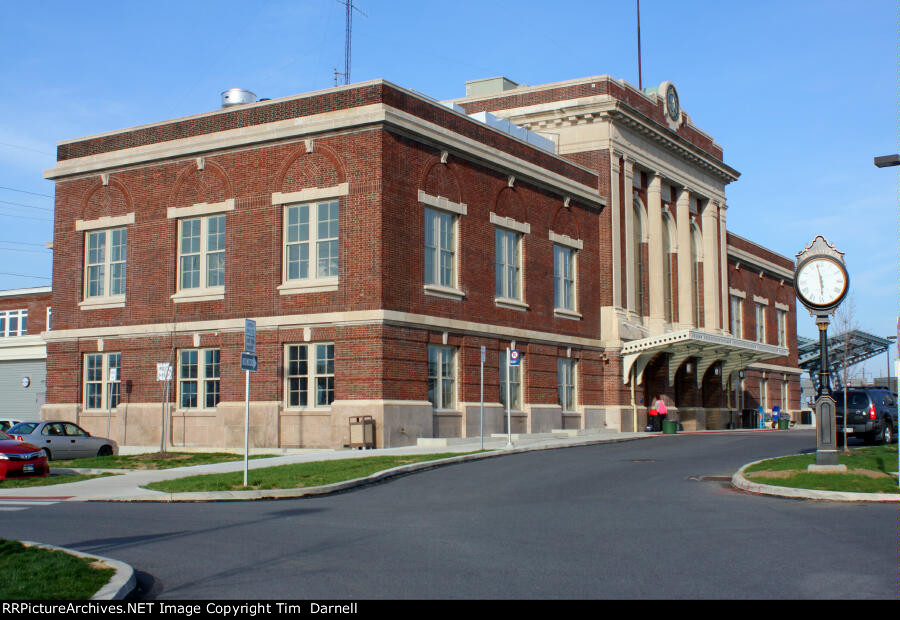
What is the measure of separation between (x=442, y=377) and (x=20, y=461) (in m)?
14.0

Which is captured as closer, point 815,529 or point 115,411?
point 815,529

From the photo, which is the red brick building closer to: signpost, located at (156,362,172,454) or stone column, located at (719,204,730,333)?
signpost, located at (156,362,172,454)

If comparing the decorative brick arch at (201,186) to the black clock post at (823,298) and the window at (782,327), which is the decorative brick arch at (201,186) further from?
the window at (782,327)

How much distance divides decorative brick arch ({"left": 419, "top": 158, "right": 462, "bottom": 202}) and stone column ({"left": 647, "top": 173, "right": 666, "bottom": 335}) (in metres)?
16.4

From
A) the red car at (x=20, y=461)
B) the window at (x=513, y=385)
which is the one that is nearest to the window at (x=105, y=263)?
the red car at (x=20, y=461)

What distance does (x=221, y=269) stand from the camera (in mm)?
33250

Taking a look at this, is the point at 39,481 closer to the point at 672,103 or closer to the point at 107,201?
the point at 107,201

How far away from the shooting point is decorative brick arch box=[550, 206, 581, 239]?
3941 centimetres

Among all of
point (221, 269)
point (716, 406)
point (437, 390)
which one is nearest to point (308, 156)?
point (221, 269)

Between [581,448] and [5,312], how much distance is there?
146 ft

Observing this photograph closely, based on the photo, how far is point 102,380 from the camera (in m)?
35.4

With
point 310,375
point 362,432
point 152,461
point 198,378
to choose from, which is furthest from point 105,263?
point 362,432
